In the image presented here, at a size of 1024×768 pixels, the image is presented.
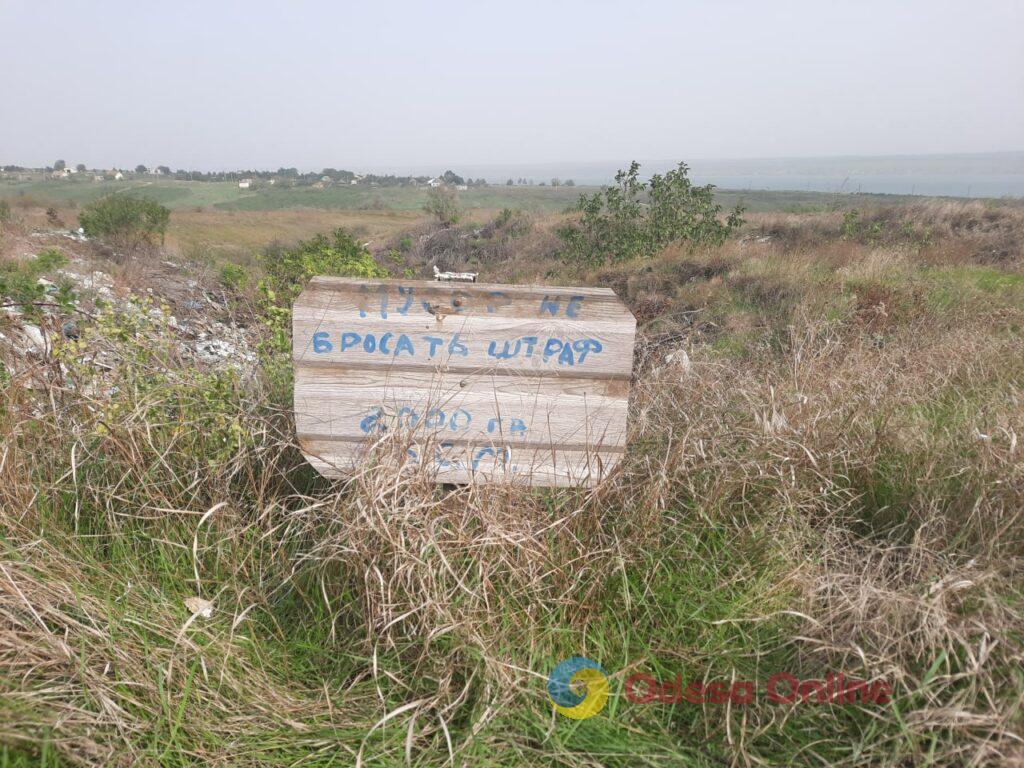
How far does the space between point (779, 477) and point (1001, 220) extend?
15.0 metres

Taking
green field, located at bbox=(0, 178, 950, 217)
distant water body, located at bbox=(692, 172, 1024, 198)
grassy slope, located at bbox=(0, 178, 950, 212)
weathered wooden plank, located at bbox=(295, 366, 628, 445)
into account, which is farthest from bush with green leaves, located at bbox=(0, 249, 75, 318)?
grassy slope, located at bbox=(0, 178, 950, 212)

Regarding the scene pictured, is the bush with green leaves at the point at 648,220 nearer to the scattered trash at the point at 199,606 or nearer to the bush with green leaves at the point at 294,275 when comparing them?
the bush with green leaves at the point at 294,275

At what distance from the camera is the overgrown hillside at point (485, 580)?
147 cm

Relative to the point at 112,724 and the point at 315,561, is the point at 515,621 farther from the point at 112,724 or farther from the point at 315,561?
the point at 112,724

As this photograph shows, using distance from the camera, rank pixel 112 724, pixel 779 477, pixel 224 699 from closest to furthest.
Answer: pixel 112 724
pixel 224 699
pixel 779 477

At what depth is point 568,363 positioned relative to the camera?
2.04 m

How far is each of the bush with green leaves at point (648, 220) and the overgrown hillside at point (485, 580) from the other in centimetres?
1016

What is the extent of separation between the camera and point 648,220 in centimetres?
1360

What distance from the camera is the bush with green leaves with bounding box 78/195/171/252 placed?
1486 cm

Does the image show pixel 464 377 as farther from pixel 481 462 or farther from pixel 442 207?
pixel 442 207

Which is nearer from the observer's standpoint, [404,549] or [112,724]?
[112,724]

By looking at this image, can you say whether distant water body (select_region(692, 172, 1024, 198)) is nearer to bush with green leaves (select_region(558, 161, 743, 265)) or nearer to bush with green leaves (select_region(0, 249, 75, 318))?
bush with green leaves (select_region(558, 161, 743, 265))

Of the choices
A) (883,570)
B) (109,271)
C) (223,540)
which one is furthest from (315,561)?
(109,271)

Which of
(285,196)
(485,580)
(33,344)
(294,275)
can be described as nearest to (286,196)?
(285,196)
